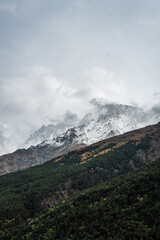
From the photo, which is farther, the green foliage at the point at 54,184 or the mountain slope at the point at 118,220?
the green foliage at the point at 54,184

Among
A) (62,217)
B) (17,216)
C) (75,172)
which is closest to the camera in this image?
(62,217)

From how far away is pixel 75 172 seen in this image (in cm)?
15550

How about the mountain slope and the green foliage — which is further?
the green foliage

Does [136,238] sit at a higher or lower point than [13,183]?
lower

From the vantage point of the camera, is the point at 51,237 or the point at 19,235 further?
the point at 19,235

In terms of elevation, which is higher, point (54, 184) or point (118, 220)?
point (54, 184)

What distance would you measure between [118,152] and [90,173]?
4470cm

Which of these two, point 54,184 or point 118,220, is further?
point 54,184

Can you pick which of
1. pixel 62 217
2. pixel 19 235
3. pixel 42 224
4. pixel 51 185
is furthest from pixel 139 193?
pixel 51 185

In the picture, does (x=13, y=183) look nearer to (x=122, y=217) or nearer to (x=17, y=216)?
(x=17, y=216)

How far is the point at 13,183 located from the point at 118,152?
348 feet

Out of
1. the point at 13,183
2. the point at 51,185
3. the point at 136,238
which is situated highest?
the point at 13,183

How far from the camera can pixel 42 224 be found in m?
57.2

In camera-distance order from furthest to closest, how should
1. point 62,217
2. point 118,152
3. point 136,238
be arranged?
point 118,152, point 62,217, point 136,238
